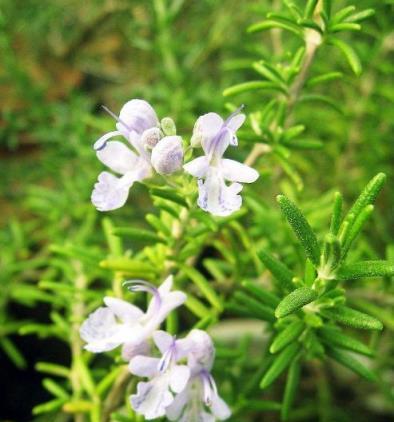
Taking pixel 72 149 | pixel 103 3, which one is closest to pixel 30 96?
pixel 72 149

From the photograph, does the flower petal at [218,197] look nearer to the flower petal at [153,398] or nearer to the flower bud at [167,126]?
the flower bud at [167,126]

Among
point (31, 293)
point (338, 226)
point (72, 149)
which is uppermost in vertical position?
point (72, 149)

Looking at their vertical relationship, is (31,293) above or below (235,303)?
below

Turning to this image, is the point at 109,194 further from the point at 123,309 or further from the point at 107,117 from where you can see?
the point at 107,117

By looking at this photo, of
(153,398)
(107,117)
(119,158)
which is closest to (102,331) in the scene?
(153,398)

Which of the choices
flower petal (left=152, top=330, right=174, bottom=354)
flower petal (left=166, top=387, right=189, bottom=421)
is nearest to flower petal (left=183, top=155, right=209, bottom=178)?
flower petal (left=152, top=330, right=174, bottom=354)

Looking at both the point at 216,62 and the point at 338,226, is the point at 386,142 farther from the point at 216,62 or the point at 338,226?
the point at 338,226
